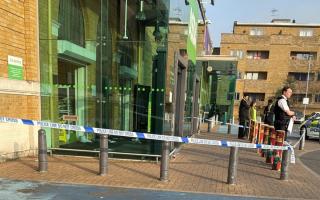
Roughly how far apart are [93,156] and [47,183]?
2327 millimetres

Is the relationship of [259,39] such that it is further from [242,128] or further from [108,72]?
[108,72]

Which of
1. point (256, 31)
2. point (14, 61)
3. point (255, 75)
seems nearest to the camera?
point (14, 61)

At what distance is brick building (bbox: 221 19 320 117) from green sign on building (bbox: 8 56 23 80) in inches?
1587

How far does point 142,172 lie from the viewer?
6.34m

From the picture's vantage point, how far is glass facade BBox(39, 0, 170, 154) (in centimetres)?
765

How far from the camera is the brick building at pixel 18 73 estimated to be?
6668 mm

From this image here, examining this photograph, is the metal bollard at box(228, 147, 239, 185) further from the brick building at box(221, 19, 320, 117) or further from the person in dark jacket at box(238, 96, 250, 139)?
the brick building at box(221, 19, 320, 117)

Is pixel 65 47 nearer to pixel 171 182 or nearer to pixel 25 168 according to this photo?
pixel 25 168

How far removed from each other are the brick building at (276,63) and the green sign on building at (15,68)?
40.3 m

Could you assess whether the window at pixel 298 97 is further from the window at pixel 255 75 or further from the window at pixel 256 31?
the window at pixel 256 31

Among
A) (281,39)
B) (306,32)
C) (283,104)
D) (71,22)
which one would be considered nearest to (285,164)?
(283,104)

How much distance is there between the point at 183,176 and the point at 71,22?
17.9ft

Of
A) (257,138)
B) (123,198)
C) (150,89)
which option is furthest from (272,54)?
(123,198)

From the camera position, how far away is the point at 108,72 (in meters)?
8.08
